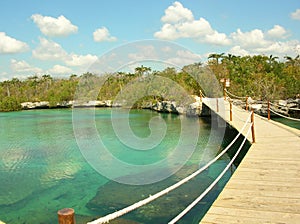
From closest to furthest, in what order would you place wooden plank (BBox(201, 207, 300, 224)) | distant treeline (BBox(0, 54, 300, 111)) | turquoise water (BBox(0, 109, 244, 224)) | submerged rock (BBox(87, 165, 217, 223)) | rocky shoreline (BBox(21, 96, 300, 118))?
wooden plank (BBox(201, 207, 300, 224)) → submerged rock (BBox(87, 165, 217, 223)) → turquoise water (BBox(0, 109, 244, 224)) → rocky shoreline (BBox(21, 96, 300, 118)) → distant treeline (BBox(0, 54, 300, 111))

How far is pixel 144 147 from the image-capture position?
41.0 ft

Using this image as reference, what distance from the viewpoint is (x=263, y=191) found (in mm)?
3646

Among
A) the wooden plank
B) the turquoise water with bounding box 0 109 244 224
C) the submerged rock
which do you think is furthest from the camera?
the turquoise water with bounding box 0 109 244 224

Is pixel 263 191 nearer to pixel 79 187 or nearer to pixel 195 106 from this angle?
pixel 79 187

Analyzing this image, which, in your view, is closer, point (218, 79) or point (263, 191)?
point (263, 191)

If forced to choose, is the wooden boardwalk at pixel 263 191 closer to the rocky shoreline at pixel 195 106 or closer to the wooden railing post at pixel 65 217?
the wooden railing post at pixel 65 217

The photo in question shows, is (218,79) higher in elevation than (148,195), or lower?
higher

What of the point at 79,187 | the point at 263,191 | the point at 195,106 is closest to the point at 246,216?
the point at 263,191

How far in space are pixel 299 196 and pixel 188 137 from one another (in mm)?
10783

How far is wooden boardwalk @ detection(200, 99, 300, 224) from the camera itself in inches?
115

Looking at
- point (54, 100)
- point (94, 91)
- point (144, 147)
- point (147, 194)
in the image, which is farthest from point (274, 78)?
point (54, 100)

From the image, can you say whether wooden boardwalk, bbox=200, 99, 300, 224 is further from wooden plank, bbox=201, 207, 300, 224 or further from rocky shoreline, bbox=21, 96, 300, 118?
rocky shoreline, bbox=21, 96, 300, 118

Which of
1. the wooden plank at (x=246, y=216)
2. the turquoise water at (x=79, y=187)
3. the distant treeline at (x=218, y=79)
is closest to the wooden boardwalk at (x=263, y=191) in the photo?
the wooden plank at (x=246, y=216)

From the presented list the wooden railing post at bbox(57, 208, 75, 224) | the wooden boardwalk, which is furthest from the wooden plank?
the wooden railing post at bbox(57, 208, 75, 224)
